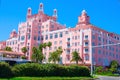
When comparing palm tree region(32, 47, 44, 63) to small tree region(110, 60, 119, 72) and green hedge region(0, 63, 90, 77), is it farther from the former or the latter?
green hedge region(0, 63, 90, 77)

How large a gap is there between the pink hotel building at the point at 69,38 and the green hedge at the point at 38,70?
27529 mm

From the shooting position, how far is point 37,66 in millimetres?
31297

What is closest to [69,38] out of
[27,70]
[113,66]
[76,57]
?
[76,57]

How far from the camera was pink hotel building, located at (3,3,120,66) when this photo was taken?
68312 mm

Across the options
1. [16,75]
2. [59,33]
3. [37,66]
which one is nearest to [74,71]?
[37,66]

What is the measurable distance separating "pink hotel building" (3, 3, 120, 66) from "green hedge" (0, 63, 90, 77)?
1084 inches

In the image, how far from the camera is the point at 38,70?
3128 cm

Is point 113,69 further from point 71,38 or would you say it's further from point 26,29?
point 26,29

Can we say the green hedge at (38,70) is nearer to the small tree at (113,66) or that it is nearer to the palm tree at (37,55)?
the small tree at (113,66)

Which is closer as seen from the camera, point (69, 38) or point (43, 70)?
point (43, 70)

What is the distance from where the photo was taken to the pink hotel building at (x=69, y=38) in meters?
68.3

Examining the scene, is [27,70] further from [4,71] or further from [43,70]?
[4,71]

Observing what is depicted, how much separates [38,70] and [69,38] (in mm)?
42180

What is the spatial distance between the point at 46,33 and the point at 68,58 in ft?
44.0
